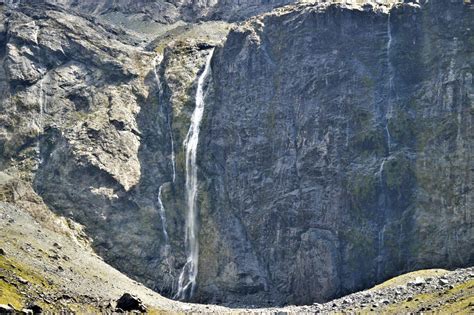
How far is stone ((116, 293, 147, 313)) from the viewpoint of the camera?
91312 mm

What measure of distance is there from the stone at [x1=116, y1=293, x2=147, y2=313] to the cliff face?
19.0m

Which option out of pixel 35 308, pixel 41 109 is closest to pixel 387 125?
pixel 41 109

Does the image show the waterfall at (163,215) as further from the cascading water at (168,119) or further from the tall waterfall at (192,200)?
the cascading water at (168,119)

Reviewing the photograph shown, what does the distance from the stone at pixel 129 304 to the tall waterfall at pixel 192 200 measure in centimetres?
1879

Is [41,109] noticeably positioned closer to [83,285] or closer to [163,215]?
[163,215]

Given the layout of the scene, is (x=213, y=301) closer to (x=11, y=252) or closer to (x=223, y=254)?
(x=223, y=254)

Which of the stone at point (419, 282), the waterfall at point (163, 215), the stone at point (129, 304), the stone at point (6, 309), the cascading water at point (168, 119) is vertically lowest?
the stone at point (129, 304)

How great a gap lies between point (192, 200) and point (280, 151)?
14.8 m

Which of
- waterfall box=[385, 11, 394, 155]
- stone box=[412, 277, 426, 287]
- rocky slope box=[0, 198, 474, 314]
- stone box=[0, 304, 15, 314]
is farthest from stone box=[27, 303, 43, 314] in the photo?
waterfall box=[385, 11, 394, 155]

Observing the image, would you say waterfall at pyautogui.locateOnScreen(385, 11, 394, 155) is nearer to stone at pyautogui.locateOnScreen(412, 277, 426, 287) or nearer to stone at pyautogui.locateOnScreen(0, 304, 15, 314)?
stone at pyautogui.locateOnScreen(412, 277, 426, 287)

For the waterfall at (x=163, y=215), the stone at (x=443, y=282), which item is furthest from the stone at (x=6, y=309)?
the stone at (x=443, y=282)

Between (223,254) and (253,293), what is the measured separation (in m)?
7.37

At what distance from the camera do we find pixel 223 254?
114188 mm

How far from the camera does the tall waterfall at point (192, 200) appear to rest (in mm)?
112750
